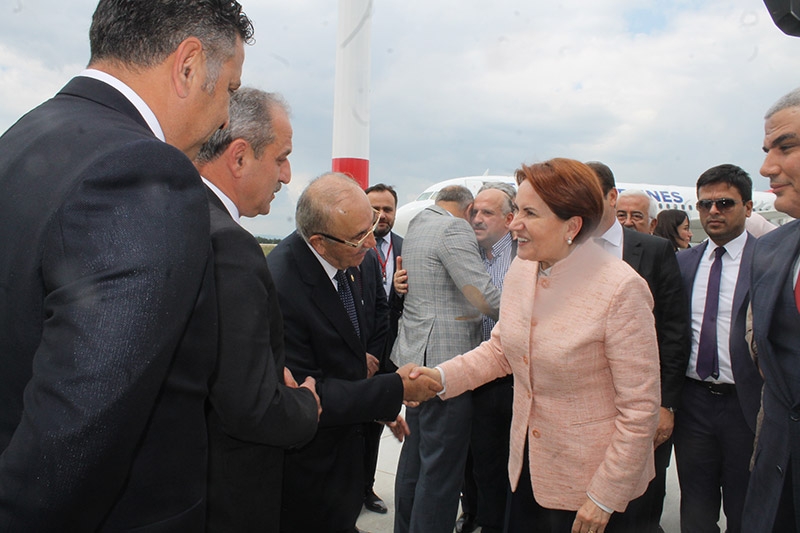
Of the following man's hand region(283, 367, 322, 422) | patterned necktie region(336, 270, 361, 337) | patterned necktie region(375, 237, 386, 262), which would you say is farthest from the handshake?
patterned necktie region(375, 237, 386, 262)

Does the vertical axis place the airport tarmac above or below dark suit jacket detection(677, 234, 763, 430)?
below

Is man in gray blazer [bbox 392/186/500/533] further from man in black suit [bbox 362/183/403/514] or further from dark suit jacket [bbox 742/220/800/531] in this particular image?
dark suit jacket [bbox 742/220/800/531]

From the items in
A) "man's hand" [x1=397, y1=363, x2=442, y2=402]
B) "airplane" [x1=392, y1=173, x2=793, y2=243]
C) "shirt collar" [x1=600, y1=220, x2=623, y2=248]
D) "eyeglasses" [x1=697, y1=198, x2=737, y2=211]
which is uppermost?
"airplane" [x1=392, y1=173, x2=793, y2=243]

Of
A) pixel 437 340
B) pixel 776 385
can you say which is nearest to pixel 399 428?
pixel 437 340

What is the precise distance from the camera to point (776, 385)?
182 cm

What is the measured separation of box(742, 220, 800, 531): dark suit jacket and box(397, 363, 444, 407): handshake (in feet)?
4.18

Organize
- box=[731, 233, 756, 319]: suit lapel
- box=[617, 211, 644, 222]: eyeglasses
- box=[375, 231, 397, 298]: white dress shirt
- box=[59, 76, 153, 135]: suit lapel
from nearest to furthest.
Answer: box=[59, 76, 153, 135]: suit lapel, box=[731, 233, 756, 319]: suit lapel, box=[617, 211, 644, 222]: eyeglasses, box=[375, 231, 397, 298]: white dress shirt

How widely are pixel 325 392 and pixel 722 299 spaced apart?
2.48 meters

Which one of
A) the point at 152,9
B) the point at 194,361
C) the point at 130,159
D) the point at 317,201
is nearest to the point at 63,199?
the point at 130,159

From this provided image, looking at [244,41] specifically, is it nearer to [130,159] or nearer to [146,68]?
[146,68]

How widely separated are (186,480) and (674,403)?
278 cm

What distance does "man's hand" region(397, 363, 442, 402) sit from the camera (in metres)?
2.24

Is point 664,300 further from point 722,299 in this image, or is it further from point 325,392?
point 325,392

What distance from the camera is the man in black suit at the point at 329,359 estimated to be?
195 cm
